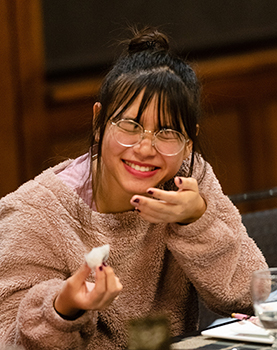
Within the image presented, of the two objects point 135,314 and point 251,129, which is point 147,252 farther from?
point 251,129

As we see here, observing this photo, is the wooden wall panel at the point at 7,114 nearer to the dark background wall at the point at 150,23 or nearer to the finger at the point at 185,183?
the dark background wall at the point at 150,23

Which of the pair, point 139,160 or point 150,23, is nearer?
point 139,160

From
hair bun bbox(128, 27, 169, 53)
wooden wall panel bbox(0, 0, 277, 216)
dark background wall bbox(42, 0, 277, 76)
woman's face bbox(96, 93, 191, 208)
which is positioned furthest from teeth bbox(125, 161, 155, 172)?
dark background wall bbox(42, 0, 277, 76)

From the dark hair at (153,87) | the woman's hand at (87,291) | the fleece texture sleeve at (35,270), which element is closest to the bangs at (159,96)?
the dark hair at (153,87)

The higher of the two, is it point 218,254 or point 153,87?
point 153,87

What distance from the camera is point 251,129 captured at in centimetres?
307

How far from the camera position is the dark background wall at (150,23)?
105 inches

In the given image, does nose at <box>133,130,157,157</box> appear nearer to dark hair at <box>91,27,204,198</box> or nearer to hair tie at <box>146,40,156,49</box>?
dark hair at <box>91,27,204,198</box>

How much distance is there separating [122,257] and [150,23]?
1778mm

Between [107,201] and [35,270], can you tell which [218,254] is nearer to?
[107,201]

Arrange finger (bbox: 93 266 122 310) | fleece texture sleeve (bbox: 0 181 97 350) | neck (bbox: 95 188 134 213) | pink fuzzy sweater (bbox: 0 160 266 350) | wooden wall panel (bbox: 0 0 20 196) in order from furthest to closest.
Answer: wooden wall panel (bbox: 0 0 20 196) → neck (bbox: 95 188 134 213) → pink fuzzy sweater (bbox: 0 160 266 350) → fleece texture sleeve (bbox: 0 181 97 350) → finger (bbox: 93 266 122 310)

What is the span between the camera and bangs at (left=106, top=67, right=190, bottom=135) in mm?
1139

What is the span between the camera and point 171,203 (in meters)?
1.08

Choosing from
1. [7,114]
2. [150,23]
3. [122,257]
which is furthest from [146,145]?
[150,23]
